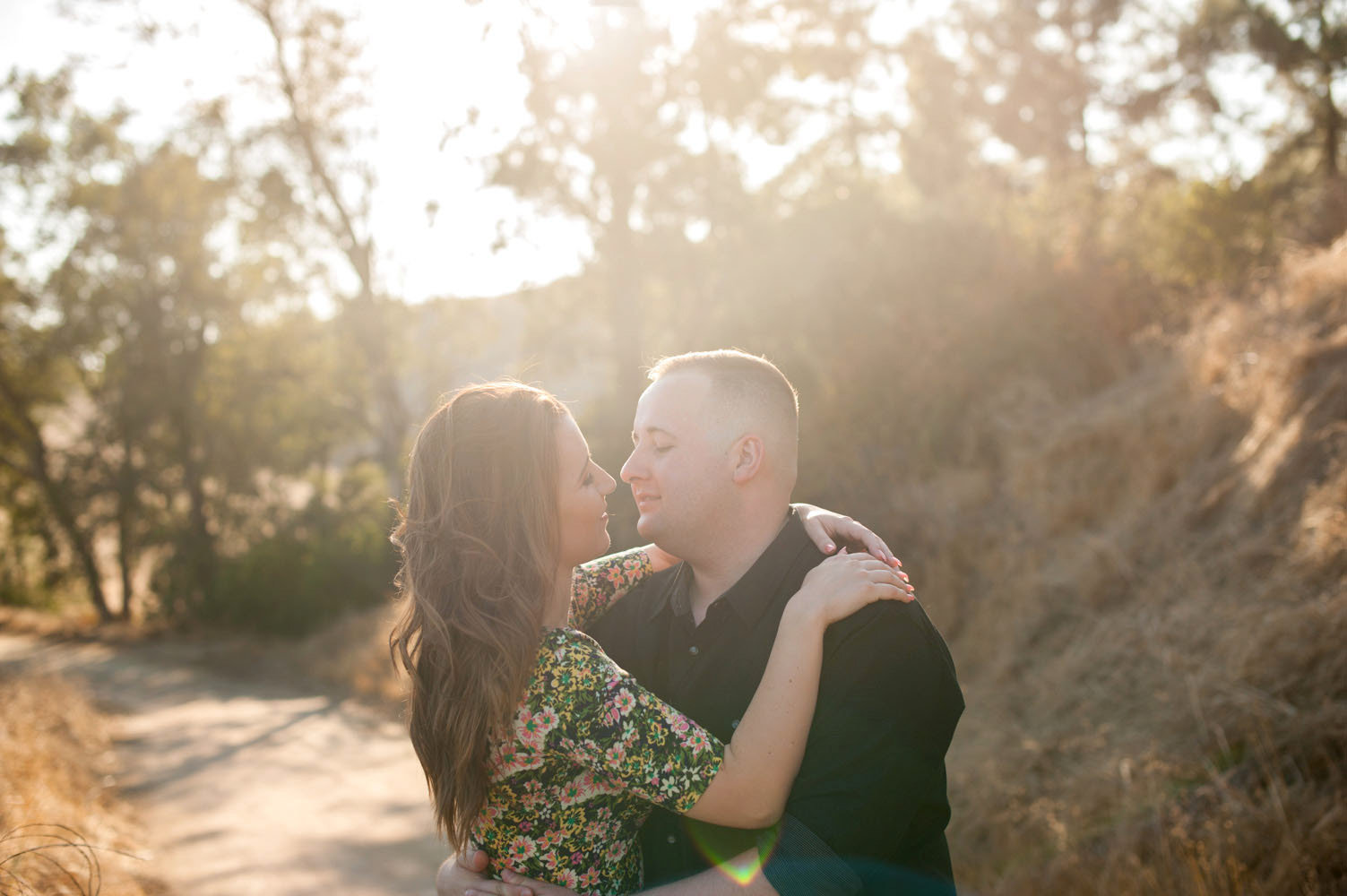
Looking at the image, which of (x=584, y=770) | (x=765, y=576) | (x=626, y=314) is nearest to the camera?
(x=584, y=770)

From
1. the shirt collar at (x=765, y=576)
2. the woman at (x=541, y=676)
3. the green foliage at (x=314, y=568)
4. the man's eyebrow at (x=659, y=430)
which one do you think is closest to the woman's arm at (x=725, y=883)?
the woman at (x=541, y=676)

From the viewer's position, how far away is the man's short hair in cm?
275

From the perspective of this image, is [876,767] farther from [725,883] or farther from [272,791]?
[272,791]

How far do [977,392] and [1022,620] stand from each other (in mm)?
4920

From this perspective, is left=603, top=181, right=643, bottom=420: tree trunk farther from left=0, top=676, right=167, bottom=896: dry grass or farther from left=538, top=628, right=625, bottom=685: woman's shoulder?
left=538, top=628, right=625, bottom=685: woman's shoulder

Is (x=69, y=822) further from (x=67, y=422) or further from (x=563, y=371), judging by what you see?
(x=67, y=422)

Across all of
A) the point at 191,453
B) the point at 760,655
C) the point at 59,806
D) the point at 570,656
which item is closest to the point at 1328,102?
the point at 760,655

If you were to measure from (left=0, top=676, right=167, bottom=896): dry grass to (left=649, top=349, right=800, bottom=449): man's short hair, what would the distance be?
2293mm

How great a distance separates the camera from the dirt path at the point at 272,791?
6891mm

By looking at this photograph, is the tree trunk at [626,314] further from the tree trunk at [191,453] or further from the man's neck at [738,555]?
the tree trunk at [191,453]

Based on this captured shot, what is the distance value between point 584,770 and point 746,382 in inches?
43.7

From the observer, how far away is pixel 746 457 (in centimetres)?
276

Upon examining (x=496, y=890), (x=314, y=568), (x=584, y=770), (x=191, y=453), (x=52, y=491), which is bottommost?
(x=314, y=568)

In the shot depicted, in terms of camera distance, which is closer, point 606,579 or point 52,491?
point 606,579
